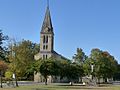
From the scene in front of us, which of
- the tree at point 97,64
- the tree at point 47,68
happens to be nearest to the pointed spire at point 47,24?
the tree at point 97,64

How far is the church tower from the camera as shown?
159125 millimetres

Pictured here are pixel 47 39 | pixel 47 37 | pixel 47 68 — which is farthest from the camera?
pixel 47 37

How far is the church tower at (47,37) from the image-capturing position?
522ft

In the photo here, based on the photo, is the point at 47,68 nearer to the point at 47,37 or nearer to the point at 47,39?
the point at 47,39

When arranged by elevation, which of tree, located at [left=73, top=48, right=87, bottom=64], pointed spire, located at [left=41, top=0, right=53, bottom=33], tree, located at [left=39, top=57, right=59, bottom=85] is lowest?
tree, located at [left=39, top=57, right=59, bottom=85]

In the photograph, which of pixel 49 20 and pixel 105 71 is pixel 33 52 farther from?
pixel 105 71

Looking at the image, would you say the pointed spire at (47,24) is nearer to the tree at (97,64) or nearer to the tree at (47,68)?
the tree at (97,64)

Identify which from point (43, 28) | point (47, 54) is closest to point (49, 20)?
point (43, 28)

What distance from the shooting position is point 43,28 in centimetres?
16262

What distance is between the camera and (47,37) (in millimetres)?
161750

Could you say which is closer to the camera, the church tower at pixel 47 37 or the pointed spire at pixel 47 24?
the church tower at pixel 47 37

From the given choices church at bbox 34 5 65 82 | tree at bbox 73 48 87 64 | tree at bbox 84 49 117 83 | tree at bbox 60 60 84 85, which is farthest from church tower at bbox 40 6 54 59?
tree at bbox 84 49 117 83

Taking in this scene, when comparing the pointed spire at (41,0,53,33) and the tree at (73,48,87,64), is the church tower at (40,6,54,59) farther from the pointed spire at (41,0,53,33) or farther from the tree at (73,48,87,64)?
the tree at (73,48,87,64)

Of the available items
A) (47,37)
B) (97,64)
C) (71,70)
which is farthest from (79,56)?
(97,64)
